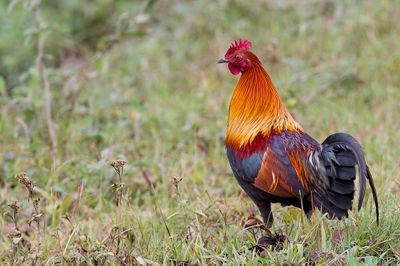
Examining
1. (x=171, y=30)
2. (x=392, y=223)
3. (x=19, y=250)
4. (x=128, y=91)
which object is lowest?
(x=19, y=250)

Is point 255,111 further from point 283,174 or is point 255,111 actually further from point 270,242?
point 270,242

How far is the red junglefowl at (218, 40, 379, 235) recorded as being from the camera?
11.7ft

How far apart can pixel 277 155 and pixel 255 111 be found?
1.13 ft

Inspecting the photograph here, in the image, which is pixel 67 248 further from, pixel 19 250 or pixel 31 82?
pixel 31 82

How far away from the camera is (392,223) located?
12.1ft

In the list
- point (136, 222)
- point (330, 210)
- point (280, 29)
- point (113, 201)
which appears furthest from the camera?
point (280, 29)

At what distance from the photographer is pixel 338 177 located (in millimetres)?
3557

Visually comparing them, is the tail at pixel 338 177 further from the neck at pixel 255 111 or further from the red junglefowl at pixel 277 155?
the neck at pixel 255 111

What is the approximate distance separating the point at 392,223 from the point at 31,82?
3339mm

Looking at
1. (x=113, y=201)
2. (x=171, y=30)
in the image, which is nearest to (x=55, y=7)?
(x=171, y=30)

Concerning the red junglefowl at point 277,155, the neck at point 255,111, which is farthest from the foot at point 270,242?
the neck at point 255,111

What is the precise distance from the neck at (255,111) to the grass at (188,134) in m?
0.46

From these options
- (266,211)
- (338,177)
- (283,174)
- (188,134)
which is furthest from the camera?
(188,134)

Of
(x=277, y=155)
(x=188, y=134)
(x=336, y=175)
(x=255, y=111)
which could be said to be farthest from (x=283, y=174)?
(x=188, y=134)
